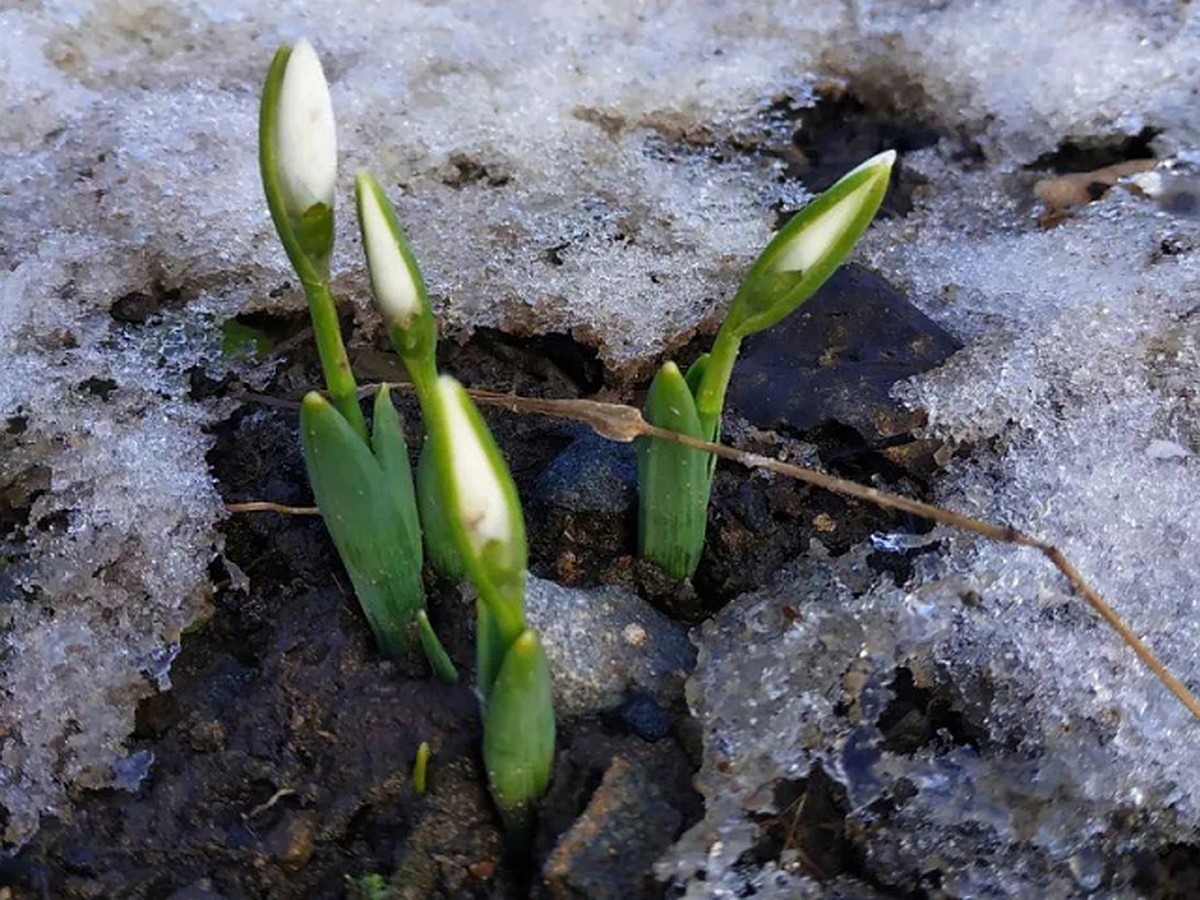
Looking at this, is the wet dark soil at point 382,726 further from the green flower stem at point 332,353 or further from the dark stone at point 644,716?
the green flower stem at point 332,353

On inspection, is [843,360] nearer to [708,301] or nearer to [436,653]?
[708,301]

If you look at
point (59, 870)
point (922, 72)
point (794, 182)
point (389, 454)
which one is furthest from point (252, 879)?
point (922, 72)

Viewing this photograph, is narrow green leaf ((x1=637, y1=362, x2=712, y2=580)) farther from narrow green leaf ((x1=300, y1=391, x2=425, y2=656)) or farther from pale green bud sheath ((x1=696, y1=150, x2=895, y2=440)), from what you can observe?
narrow green leaf ((x1=300, y1=391, x2=425, y2=656))

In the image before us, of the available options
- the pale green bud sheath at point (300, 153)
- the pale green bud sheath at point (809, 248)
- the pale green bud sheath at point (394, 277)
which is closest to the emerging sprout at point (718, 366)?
the pale green bud sheath at point (809, 248)

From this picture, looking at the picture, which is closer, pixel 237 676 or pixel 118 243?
pixel 237 676

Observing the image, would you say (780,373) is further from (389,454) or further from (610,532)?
(389,454)

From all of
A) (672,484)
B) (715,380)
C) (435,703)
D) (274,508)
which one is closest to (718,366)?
(715,380)
